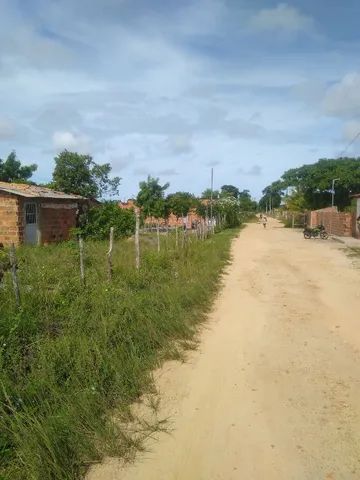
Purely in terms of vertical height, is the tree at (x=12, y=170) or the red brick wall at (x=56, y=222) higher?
the tree at (x=12, y=170)

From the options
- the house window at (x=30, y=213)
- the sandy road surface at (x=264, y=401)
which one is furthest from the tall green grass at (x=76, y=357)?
the house window at (x=30, y=213)

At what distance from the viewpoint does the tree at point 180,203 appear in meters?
35.6

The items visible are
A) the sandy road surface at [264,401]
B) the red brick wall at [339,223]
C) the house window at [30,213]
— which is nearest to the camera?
the sandy road surface at [264,401]

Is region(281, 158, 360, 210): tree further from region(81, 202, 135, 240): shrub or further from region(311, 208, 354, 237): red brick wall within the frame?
region(81, 202, 135, 240): shrub

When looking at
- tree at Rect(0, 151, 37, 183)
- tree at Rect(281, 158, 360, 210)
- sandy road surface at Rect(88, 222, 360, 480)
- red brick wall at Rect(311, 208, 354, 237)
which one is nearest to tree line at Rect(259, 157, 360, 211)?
tree at Rect(281, 158, 360, 210)

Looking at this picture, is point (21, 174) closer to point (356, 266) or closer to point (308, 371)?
point (356, 266)

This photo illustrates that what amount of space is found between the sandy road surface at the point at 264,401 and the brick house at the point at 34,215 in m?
10.8

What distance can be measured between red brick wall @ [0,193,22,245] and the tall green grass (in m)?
8.67

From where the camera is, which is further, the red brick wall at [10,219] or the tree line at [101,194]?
the tree line at [101,194]

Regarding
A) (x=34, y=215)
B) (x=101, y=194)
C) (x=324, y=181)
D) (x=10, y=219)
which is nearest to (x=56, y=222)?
(x=34, y=215)

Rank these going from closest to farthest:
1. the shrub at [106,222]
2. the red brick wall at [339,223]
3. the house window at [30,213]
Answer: the house window at [30,213], the shrub at [106,222], the red brick wall at [339,223]

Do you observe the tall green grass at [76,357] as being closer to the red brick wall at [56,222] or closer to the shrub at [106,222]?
the red brick wall at [56,222]

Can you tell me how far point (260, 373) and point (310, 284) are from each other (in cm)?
641

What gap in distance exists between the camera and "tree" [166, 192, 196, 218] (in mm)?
35594
